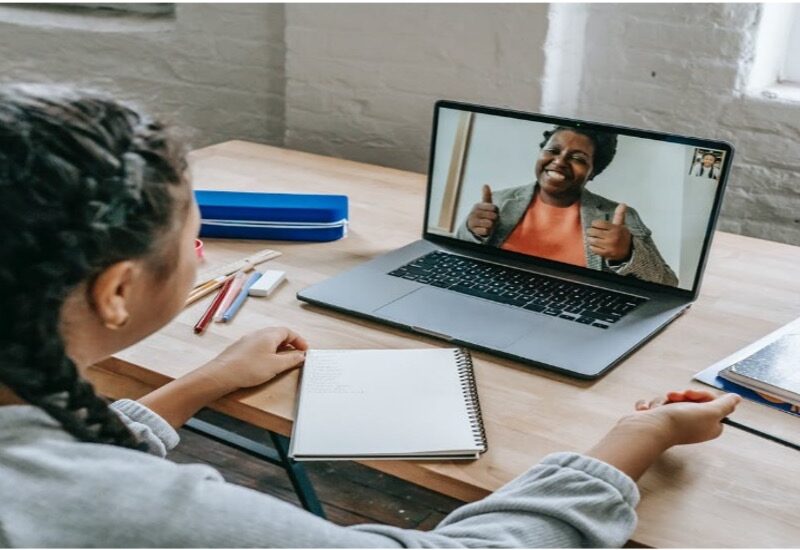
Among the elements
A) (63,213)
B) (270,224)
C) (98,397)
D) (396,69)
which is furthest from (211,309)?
(396,69)

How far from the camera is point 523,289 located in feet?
4.22

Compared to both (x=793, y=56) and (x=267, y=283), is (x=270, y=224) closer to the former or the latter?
(x=267, y=283)

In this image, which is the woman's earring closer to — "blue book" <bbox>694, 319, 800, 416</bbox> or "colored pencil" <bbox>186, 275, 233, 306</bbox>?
"colored pencil" <bbox>186, 275, 233, 306</bbox>

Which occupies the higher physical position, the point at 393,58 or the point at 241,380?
the point at 393,58

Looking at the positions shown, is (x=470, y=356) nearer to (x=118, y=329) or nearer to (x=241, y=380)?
(x=241, y=380)

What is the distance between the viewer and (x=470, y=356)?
1.12 meters

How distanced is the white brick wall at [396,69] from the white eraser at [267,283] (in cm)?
77

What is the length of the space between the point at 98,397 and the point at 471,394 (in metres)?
0.38

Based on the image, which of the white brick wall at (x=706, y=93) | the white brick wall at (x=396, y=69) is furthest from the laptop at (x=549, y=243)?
the white brick wall at (x=706, y=93)

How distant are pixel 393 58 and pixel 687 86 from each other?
57 centimetres

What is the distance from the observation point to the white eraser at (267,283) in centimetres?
129

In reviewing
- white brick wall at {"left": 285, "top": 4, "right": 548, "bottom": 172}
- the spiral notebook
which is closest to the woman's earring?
the spiral notebook

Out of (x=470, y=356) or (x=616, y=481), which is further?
(x=470, y=356)

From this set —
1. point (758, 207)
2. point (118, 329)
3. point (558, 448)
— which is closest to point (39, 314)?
point (118, 329)
